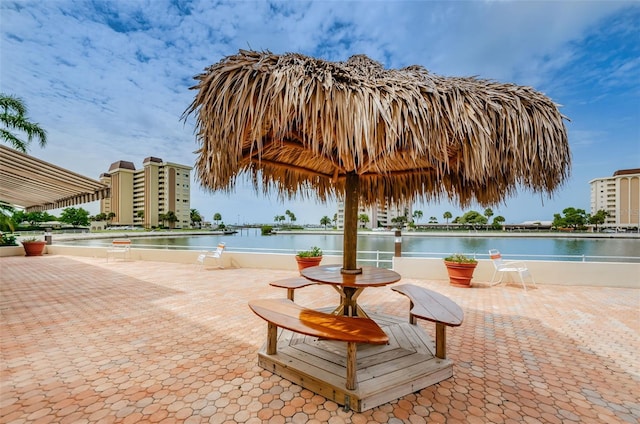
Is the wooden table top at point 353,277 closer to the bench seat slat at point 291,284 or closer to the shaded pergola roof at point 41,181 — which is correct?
the bench seat slat at point 291,284

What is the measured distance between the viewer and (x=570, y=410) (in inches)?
77.9

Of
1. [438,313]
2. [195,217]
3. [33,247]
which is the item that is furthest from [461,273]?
[195,217]

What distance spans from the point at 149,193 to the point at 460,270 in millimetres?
84685

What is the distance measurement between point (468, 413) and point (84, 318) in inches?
197

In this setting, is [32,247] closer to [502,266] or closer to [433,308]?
[433,308]

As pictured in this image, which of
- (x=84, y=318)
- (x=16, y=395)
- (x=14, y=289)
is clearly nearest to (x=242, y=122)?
(x=16, y=395)

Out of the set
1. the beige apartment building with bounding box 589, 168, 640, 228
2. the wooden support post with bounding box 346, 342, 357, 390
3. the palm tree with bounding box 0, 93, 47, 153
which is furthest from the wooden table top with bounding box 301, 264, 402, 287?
the beige apartment building with bounding box 589, 168, 640, 228

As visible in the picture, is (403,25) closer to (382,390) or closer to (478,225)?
(382,390)

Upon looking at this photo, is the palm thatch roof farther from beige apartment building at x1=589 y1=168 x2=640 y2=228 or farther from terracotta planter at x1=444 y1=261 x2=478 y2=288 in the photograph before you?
beige apartment building at x1=589 y1=168 x2=640 y2=228

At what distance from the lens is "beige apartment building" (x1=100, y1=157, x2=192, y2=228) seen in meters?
74.8

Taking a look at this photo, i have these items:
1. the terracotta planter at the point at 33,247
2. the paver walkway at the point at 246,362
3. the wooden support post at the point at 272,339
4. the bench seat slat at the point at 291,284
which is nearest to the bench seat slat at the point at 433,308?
the paver walkway at the point at 246,362

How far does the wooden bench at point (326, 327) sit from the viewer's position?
185 centimetres

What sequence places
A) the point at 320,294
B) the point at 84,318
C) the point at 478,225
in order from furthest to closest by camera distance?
the point at 478,225 → the point at 320,294 → the point at 84,318

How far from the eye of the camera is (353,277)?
271 centimetres
